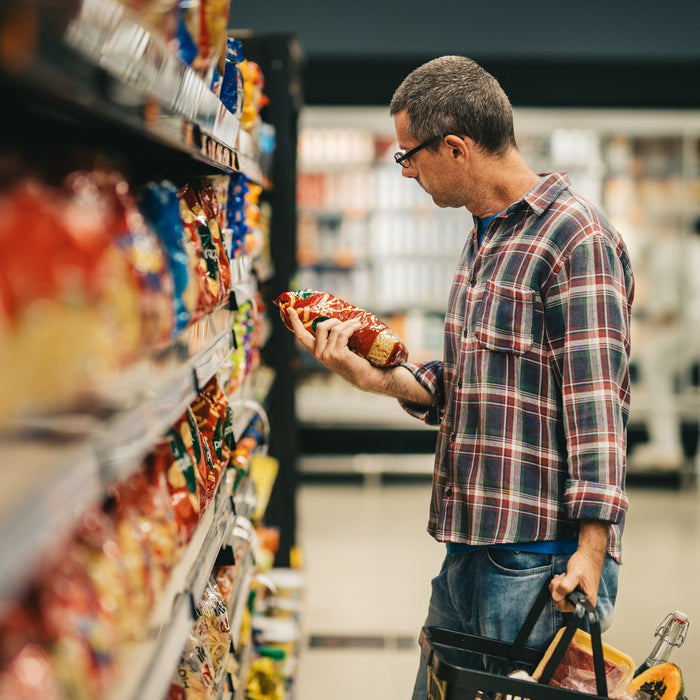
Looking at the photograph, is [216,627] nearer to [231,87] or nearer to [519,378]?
[519,378]

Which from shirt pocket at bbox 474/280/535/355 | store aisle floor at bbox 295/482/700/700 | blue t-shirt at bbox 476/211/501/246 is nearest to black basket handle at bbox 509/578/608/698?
shirt pocket at bbox 474/280/535/355

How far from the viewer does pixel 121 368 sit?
854mm

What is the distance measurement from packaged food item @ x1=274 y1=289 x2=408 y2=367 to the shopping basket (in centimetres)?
71

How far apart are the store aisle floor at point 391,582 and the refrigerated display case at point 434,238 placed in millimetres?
796

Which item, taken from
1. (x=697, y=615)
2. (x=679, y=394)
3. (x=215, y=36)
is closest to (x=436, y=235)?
(x=679, y=394)

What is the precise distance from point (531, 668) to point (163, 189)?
126 cm

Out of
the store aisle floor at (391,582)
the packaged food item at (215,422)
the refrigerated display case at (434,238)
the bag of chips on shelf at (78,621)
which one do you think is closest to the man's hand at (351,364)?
the packaged food item at (215,422)

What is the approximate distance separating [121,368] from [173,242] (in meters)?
0.40

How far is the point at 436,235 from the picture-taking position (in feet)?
22.2

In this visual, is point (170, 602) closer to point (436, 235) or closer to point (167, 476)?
point (167, 476)

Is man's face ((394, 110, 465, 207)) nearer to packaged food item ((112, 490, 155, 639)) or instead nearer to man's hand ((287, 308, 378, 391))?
man's hand ((287, 308, 378, 391))

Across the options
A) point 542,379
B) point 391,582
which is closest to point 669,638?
point 542,379

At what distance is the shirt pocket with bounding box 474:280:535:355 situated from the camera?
1746mm

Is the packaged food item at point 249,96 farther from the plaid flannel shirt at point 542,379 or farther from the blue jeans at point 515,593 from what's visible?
the blue jeans at point 515,593
